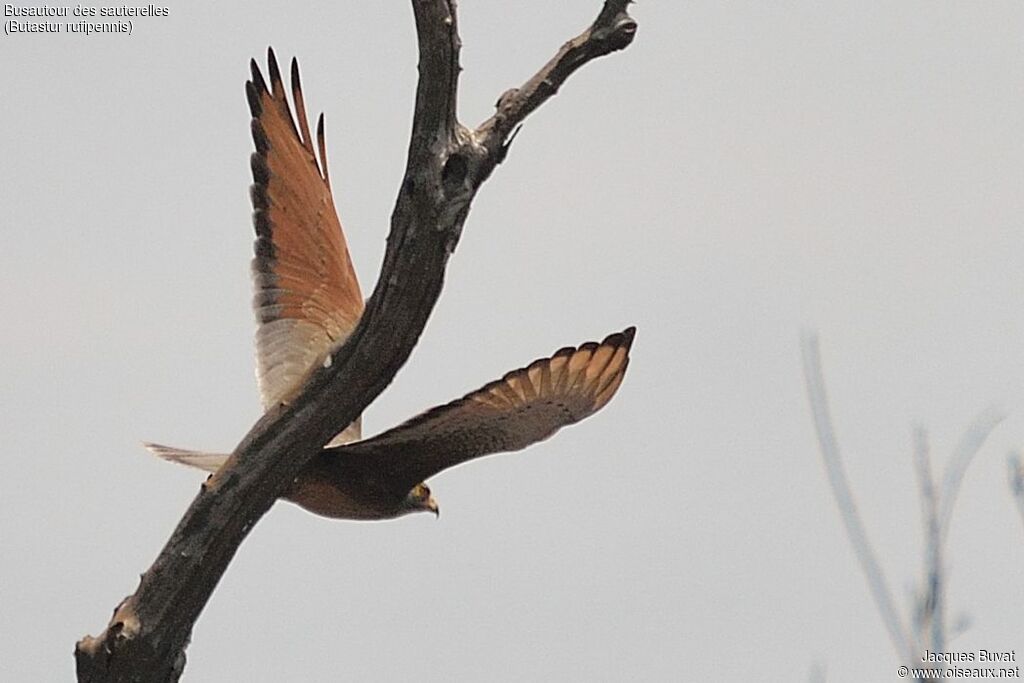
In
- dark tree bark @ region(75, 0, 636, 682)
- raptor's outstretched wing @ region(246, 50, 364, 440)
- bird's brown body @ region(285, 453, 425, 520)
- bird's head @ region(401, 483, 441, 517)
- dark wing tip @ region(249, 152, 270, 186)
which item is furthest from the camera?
dark wing tip @ region(249, 152, 270, 186)

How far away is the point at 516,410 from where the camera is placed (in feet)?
17.0

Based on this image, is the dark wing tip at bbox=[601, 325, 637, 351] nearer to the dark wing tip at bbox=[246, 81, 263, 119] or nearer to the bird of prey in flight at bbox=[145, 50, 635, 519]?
the bird of prey in flight at bbox=[145, 50, 635, 519]

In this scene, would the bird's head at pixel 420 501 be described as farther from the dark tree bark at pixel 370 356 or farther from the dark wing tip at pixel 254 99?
the dark wing tip at pixel 254 99

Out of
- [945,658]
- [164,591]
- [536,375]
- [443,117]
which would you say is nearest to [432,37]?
[443,117]

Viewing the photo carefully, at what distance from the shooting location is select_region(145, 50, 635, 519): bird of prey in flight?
5184mm

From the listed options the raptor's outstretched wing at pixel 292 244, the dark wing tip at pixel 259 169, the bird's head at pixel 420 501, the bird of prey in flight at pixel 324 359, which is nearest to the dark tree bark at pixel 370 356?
the bird of prey in flight at pixel 324 359

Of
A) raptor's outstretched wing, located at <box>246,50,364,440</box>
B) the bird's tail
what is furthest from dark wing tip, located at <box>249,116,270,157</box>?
the bird's tail

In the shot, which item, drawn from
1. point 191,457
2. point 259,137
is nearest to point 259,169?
point 259,137

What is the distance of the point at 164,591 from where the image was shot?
15.7 feet

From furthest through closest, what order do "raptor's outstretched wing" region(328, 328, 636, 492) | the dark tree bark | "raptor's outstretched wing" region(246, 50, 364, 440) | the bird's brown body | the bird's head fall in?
"raptor's outstretched wing" region(246, 50, 364, 440) < the bird's head < the bird's brown body < "raptor's outstretched wing" region(328, 328, 636, 492) < the dark tree bark

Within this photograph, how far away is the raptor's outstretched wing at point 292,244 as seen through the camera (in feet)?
20.0

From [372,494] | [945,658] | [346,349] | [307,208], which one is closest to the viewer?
[945,658]

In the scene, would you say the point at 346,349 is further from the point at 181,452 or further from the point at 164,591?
the point at 181,452

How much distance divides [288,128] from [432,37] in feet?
7.09
